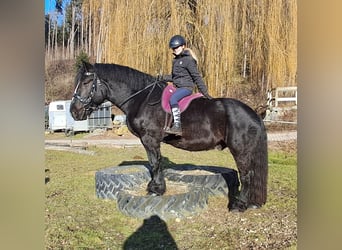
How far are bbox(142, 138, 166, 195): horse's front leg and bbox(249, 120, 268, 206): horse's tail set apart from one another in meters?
0.62

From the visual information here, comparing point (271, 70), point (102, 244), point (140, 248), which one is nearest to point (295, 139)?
point (271, 70)

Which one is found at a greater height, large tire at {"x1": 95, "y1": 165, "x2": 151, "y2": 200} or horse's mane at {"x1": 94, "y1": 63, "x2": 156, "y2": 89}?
horse's mane at {"x1": 94, "y1": 63, "x2": 156, "y2": 89}

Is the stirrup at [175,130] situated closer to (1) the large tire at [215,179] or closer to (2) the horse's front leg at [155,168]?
(2) the horse's front leg at [155,168]

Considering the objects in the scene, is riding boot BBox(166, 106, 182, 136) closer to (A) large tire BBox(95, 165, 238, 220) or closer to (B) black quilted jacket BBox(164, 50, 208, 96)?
(B) black quilted jacket BBox(164, 50, 208, 96)

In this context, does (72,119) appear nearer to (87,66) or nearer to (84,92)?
(84,92)

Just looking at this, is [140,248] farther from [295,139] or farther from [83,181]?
[295,139]

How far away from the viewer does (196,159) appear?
8.91 feet

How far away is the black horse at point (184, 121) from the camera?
2.43 m

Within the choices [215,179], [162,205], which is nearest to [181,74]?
[215,179]

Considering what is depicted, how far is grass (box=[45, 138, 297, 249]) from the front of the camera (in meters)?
2.45

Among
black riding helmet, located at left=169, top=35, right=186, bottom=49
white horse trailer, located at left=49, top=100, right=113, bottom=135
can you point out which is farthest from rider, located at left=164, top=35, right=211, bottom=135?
white horse trailer, located at left=49, top=100, right=113, bottom=135

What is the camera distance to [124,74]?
2518mm

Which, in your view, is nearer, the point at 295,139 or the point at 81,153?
the point at 295,139
